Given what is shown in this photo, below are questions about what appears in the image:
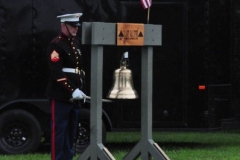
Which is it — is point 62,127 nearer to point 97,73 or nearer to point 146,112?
point 146,112

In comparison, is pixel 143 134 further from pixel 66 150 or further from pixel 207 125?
pixel 207 125

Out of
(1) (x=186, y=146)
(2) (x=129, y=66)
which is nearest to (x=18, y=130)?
(2) (x=129, y=66)

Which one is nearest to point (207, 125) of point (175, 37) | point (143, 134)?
point (175, 37)

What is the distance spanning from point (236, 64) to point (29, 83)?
4.14m

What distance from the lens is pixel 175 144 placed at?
13.2 metres

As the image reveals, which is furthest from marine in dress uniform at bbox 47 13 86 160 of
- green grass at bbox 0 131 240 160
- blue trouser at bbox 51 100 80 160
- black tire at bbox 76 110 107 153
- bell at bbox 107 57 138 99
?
black tire at bbox 76 110 107 153

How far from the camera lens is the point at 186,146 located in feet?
42.2

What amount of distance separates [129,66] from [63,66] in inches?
122

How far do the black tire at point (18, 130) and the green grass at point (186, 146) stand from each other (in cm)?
19

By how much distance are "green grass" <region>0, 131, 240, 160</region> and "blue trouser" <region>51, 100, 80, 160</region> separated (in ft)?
7.10

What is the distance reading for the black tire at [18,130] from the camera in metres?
11.6

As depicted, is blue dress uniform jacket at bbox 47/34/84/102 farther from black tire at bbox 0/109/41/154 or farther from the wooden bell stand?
black tire at bbox 0/109/41/154

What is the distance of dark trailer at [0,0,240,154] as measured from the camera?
1153 centimetres

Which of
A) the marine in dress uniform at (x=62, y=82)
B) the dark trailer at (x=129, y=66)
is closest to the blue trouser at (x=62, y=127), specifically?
the marine in dress uniform at (x=62, y=82)
